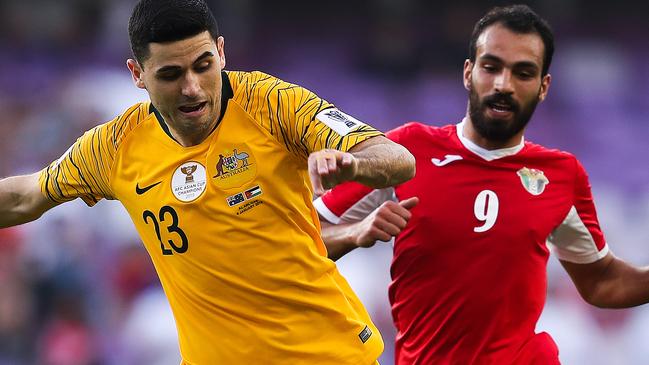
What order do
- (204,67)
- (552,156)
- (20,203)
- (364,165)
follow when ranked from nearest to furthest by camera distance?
(364,165) < (204,67) < (20,203) < (552,156)

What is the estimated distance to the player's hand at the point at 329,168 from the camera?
9.39ft

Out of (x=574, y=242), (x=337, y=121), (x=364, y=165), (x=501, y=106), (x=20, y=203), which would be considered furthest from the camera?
(x=574, y=242)

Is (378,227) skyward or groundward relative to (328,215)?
skyward

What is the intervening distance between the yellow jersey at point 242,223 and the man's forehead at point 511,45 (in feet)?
4.23

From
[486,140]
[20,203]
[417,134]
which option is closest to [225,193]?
[20,203]

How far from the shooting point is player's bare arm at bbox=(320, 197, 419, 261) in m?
3.79

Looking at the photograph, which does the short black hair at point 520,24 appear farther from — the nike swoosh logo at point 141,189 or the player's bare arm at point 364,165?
the nike swoosh logo at point 141,189

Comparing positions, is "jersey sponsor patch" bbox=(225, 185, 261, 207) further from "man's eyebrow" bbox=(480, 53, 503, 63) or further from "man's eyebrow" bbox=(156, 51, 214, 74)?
"man's eyebrow" bbox=(480, 53, 503, 63)

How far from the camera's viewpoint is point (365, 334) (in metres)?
3.79

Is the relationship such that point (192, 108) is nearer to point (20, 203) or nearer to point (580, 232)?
point (20, 203)

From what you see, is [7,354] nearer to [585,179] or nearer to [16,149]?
[16,149]

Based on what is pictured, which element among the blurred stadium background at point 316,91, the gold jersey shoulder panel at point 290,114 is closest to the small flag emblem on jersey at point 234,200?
the gold jersey shoulder panel at point 290,114

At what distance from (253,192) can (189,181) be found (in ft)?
0.77

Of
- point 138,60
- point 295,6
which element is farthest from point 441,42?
point 138,60
